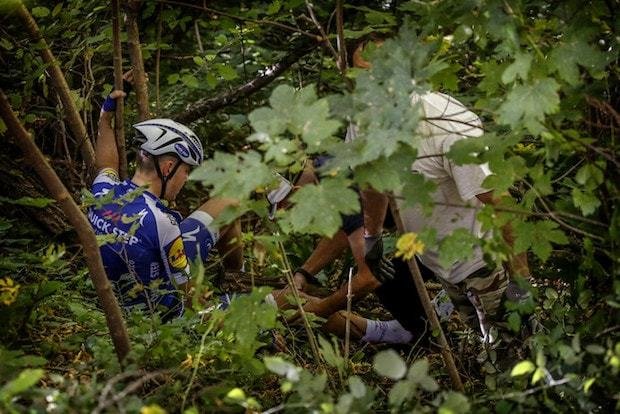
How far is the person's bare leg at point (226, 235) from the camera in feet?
15.0

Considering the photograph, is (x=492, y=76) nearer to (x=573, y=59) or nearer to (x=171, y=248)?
(x=573, y=59)

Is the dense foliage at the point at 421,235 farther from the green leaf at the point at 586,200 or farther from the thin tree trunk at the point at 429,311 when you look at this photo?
the thin tree trunk at the point at 429,311

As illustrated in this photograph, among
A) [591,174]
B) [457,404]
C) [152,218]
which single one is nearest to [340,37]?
[591,174]

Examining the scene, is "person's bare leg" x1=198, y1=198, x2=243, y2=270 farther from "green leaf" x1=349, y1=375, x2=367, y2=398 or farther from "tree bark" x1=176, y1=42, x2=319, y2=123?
"green leaf" x1=349, y1=375, x2=367, y2=398

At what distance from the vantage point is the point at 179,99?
6.66 m

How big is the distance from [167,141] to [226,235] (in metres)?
0.94

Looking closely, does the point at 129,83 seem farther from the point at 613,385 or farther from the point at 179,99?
the point at 613,385

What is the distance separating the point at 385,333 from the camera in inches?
186

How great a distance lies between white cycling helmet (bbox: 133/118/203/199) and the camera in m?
4.33

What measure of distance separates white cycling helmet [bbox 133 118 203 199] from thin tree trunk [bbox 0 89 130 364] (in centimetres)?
166

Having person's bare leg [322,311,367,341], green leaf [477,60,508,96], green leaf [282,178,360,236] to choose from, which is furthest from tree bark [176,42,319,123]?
green leaf [282,178,360,236]

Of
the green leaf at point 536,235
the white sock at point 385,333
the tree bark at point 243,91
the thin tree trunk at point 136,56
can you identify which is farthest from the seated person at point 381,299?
the green leaf at point 536,235

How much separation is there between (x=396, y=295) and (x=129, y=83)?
227 centimetres

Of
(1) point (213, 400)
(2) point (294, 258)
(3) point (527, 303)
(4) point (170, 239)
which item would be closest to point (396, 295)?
(2) point (294, 258)
